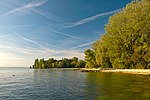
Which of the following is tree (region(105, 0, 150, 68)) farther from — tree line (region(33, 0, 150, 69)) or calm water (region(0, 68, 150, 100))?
calm water (region(0, 68, 150, 100))

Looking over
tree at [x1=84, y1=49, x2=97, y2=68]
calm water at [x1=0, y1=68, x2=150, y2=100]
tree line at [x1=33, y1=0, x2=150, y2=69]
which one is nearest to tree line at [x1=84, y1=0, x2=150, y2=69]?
tree line at [x1=33, y1=0, x2=150, y2=69]

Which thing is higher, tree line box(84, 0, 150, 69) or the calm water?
tree line box(84, 0, 150, 69)

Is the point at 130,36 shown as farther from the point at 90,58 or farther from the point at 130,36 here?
the point at 90,58

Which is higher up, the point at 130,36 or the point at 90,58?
the point at 130,36

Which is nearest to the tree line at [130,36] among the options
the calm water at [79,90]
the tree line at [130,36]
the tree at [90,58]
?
the tree line at [130,36]

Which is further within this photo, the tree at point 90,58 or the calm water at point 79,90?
the tree at point 90,58

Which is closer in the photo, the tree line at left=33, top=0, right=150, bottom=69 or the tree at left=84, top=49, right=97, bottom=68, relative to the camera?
the tree line at left=33, top=0, right=150, bottom=69

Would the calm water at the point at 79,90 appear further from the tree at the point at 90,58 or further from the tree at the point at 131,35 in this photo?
the tree at the point at 90,58

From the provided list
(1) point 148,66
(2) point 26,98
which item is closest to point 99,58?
(1) point 148,66

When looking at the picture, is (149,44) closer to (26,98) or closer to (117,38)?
(117,38)

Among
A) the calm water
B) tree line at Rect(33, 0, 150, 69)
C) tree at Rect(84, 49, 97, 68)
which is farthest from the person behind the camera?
tree at Rect(84, 49, 97, 68)

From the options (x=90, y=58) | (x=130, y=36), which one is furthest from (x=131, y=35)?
(x=90, y=58)

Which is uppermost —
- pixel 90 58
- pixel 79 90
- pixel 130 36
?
pixel 130 36

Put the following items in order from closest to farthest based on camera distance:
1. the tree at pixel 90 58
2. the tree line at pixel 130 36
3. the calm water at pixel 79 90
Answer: the calm water at pixel 79 90 → the tree line at pixel 130 36 → the tree at pixel 90 58
